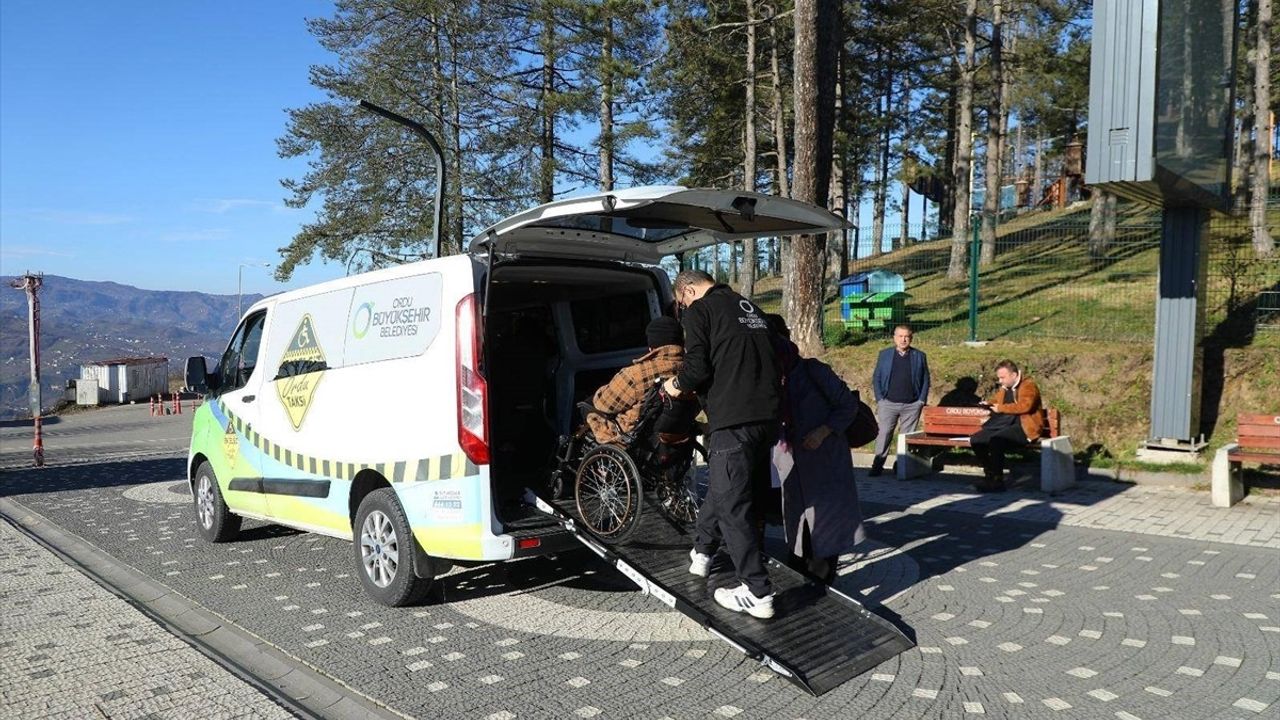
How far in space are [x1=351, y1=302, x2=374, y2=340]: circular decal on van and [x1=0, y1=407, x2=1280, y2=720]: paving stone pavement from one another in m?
1.74

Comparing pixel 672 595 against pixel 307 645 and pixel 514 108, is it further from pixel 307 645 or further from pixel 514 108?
pixel 514 108

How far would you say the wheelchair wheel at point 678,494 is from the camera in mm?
6258

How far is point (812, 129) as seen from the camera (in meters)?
13.3

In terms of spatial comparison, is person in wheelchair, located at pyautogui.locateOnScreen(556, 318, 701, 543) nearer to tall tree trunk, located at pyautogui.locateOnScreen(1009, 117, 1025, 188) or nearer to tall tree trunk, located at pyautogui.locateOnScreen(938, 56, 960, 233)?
tall tree trunk, located at pyautogui.locateOnScreen(938, 56, 960, 233)

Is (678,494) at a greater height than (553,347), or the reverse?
(553,347)

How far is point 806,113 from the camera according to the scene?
43.5 ft

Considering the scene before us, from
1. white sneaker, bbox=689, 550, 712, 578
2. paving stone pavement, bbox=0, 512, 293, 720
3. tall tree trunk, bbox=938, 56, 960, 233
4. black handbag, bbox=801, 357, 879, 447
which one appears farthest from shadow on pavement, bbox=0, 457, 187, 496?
tall tree trunk, bbox=938, 56, 960, 233

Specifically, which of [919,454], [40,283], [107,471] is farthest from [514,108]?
[919,454]

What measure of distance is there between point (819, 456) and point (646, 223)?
199 centimetres

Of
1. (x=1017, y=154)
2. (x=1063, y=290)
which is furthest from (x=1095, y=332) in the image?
Answer: (x=1017, y=154)

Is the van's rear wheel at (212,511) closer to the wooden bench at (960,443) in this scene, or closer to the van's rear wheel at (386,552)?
the van's rear wheel at (386,552)

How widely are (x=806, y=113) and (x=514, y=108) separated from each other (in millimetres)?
13141

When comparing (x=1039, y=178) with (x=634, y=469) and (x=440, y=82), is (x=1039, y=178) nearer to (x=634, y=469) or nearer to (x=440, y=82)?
(x=440, y=82)

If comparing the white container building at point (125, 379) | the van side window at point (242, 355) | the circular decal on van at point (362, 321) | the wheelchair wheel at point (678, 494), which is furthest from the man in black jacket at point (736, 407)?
the white container building at point (125, 379)
